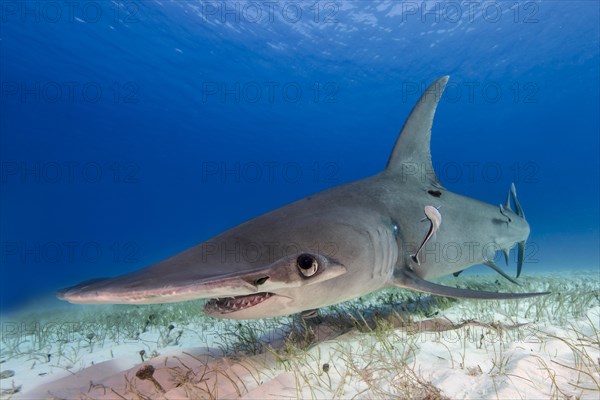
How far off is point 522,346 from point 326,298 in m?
1.80

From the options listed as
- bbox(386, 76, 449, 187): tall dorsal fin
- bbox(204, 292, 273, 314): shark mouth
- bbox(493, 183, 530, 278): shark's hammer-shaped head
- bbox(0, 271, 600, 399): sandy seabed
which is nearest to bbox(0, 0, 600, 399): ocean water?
bbox(0, 271, 600, 399): sandy seabed

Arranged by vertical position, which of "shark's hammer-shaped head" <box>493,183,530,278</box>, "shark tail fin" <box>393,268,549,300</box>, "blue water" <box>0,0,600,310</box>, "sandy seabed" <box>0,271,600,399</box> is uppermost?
"blue water" <box>0,0,600,310</box>

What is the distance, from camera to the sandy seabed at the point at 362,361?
92.5 inches

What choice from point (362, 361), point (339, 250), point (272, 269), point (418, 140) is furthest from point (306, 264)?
point (418, 140)

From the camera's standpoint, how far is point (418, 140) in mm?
5027

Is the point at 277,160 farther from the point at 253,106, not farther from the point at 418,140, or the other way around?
the point at 418,140

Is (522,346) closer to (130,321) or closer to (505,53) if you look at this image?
(130,321)

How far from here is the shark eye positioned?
5.94 ft

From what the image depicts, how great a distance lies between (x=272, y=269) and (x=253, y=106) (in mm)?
61997

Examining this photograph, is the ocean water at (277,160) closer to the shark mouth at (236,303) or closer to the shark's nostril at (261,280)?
the shark mouth at (236,303)

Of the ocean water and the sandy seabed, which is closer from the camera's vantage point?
the sandy seabed

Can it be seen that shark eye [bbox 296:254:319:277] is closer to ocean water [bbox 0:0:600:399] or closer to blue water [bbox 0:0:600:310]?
ocean water [bbox 0:0:600:399]

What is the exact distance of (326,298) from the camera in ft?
9.04

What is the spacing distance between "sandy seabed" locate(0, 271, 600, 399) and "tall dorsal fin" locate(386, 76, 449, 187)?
191 centimetres
